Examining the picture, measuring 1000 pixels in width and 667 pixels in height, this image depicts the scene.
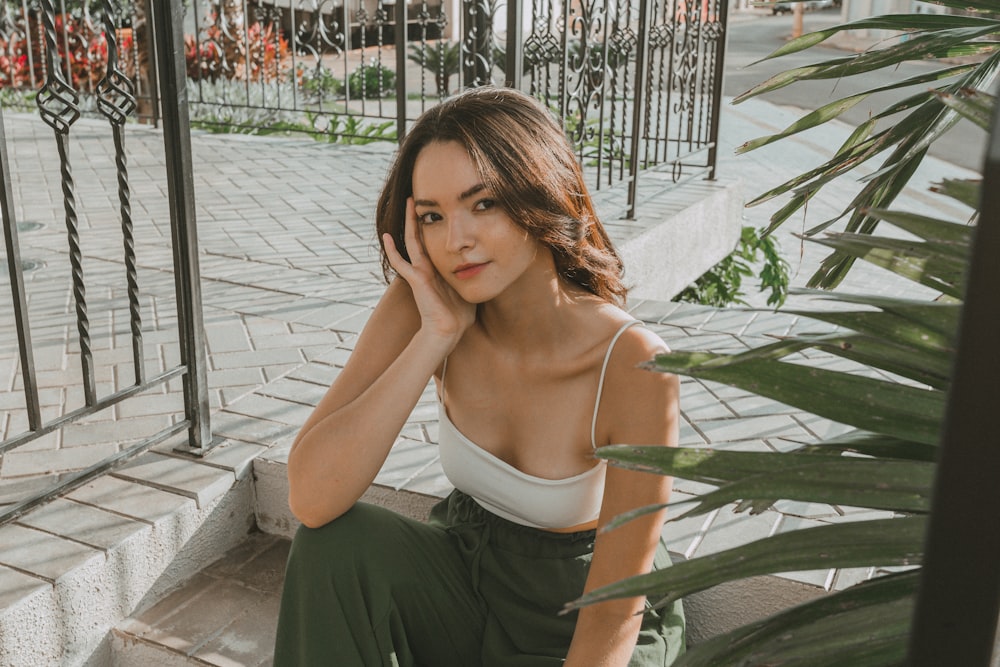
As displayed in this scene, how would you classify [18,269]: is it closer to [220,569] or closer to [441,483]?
[220,569]

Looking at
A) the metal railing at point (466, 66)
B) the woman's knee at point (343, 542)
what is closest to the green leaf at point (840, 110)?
the woman's knee at point (343, 542)

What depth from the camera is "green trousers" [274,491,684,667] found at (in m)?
1.72

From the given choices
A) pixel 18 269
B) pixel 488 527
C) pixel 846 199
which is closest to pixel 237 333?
pixel 18 269

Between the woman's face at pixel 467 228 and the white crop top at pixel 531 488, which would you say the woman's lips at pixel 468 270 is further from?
the white crop top at pixel 531 488

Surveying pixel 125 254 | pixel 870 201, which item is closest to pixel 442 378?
pixel 125 254

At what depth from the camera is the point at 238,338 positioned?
11.0 ft

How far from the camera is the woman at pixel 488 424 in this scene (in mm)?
1720

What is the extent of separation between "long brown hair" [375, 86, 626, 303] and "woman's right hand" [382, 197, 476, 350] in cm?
9

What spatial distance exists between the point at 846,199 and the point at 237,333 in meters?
7.08

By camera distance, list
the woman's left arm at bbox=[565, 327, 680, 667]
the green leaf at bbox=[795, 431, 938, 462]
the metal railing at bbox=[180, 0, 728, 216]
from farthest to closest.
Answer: the metal railing at bbox=[180, 0, 728, 216], the woman's left arm at bbox=[565, 327, 680, 667], the green leaf at bbox=[795, 431, 938, 462]

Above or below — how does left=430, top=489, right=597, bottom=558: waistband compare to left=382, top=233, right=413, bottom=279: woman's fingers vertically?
below

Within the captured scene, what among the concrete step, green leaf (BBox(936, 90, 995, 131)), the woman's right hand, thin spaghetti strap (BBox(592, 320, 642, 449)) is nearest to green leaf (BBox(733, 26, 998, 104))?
green leaf (BBox(936, 90, 995, 131))

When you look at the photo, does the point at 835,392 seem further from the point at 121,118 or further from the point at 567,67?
the point at 567,67

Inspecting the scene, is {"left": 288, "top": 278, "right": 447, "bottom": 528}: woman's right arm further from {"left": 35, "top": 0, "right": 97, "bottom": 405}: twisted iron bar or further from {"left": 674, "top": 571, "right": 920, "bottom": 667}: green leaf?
{"left": 674, "top": 571, "right": 920, "bottom": 667}: green leaf
